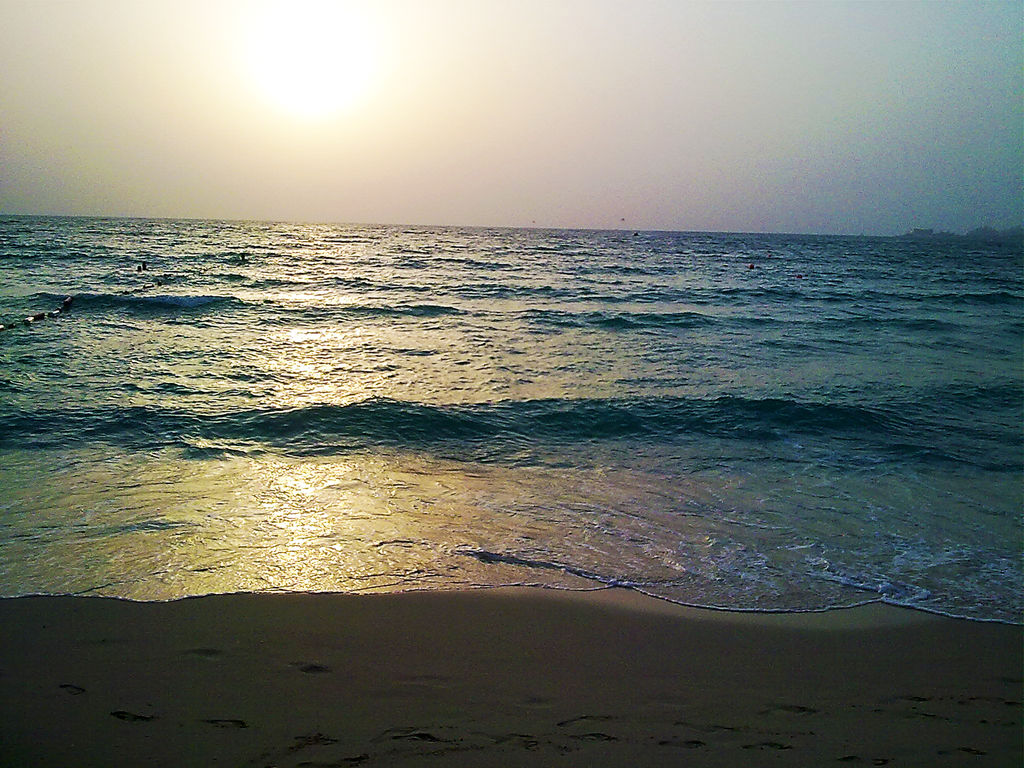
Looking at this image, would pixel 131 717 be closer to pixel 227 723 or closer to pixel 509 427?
pixel 227 723

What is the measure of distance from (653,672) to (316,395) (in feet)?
29.5

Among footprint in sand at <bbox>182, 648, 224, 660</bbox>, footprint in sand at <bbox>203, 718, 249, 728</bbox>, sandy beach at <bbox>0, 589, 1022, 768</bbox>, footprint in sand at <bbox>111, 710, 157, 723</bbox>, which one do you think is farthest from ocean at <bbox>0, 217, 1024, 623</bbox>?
footprint in sand at <bbox>203, 718, 249, 728</bbox>

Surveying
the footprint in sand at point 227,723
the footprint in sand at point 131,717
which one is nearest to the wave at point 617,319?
the footprint in sand at point 227,723

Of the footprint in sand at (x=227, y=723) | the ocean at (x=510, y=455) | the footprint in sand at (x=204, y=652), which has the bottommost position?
the footprint in sand at (x=204, y=652)

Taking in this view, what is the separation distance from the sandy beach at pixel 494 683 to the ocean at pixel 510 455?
0.41 metres

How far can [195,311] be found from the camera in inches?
866

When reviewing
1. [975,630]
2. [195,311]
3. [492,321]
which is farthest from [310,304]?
[975,630]

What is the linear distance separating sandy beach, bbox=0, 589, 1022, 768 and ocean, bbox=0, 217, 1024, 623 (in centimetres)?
41

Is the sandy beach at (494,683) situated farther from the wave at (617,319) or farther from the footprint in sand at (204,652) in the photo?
the wave at (617,319)

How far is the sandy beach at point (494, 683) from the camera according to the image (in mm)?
3646

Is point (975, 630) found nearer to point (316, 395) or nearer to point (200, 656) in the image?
point (200, 656)

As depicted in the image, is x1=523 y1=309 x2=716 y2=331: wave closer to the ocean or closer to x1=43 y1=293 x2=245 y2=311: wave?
the ocean

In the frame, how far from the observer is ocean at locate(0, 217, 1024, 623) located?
5988 millimetres

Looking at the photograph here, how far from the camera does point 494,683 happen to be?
4273 millimetres
